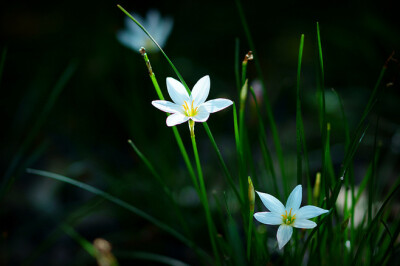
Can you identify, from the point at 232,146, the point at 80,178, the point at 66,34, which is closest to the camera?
the point at 80,178

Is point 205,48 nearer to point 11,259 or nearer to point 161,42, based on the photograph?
point 161,42

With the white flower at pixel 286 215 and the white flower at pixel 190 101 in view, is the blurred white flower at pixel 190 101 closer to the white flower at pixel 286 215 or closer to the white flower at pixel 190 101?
the white flower at pixel 190 101

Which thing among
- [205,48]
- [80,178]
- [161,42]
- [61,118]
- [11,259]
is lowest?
[11,259]

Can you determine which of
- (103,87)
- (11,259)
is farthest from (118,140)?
(11,259)

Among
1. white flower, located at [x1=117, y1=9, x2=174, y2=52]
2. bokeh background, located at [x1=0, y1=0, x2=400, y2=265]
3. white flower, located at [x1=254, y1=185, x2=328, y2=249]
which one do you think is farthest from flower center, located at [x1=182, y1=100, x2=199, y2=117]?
white flower, located at [x1=117, y1=9, x2=174, y2=52]

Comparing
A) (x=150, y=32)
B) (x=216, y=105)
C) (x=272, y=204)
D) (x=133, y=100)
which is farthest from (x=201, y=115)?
(x=150, y=32)

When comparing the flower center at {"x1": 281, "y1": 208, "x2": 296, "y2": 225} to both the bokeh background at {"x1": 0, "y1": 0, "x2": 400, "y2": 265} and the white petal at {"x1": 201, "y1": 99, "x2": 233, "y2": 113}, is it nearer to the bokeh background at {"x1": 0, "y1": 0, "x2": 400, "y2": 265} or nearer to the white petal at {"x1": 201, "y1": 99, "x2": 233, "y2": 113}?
the white petal at {"x1": 201, "y1": 99, "x2": 233, "y2": 113}
